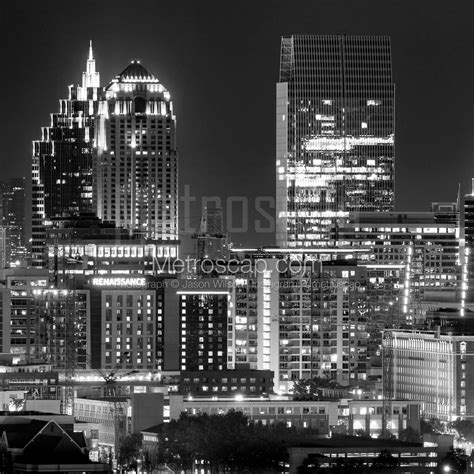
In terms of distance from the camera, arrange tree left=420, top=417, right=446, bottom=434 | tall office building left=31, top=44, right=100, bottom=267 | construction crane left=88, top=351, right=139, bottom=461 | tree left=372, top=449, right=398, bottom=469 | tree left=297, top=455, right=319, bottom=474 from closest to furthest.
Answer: tree left=297, top=455, right=319, bottom=474 → tree left=372, top=449, right=398, bottom=469 → construction crane left=88, top=351, right=139, bottom=461 → tree left=420, top=417, right=446, bottom=434 → tall office building left=31, top=44, right=100, bottom=267

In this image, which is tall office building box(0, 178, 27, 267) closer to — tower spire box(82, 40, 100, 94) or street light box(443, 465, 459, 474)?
tower spire box(82, 40, 100, 94)

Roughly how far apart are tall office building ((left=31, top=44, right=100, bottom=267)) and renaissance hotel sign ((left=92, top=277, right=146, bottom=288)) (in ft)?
96.9

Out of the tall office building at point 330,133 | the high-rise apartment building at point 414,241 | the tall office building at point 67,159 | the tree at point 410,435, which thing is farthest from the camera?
the tall office building at point 67,159

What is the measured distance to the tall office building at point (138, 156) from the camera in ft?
484

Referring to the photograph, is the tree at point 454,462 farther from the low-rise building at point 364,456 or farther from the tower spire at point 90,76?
the tower spire at point 90,76

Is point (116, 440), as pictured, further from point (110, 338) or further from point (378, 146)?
point (378, 146)

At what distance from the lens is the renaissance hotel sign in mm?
118750

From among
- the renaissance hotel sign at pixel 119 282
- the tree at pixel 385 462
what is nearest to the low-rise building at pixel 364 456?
the tree at pixel 385 462

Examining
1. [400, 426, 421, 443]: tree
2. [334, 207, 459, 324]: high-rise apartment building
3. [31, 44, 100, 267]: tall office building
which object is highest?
[31, 44, 100, 267]: tall office building

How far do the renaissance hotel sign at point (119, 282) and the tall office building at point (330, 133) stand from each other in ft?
85.0

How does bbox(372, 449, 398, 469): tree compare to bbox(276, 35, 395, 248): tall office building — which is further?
bbox(276, 35, 395, 248): tall office building

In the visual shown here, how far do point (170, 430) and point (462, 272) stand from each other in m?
61.6

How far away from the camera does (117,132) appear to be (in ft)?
490

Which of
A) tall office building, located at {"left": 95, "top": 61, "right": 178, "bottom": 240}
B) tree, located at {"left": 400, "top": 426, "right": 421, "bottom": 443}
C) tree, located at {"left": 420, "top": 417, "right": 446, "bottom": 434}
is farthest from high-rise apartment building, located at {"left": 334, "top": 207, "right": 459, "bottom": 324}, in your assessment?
tree, located at {"left": 400, "top": 426, "right": 421, "bottom": 443}
